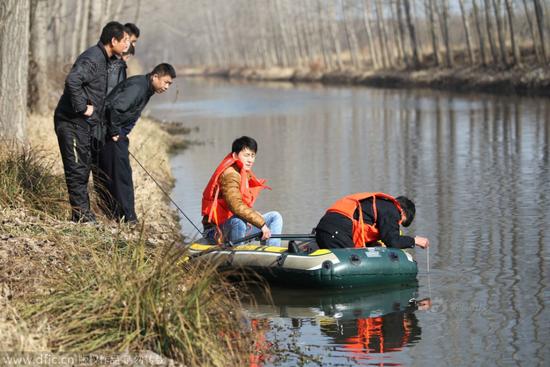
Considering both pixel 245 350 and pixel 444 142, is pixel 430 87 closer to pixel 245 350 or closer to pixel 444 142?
pixel 444 142

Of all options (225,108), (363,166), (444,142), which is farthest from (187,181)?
(225,108)

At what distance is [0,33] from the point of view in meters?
14.8

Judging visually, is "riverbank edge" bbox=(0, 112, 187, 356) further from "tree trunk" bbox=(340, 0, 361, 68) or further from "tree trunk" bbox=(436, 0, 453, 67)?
"tree trunk" bbox=(340, 0, 361, 68)

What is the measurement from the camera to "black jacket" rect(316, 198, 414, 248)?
35.6ft

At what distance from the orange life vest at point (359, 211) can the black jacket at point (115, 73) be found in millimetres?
2589

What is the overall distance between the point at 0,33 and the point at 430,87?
129ft

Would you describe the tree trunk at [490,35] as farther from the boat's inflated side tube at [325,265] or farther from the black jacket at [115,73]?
the boat's inflated side tube at [325,265]

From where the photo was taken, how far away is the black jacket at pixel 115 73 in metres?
11.7

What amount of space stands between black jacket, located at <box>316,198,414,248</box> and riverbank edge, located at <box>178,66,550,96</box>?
1149 inches

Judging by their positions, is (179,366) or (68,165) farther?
(68,165)

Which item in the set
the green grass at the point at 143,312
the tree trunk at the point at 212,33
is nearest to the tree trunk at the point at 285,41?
the tree trunk at the point at 212,33

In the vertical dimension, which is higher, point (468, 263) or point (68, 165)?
point (68, 165)

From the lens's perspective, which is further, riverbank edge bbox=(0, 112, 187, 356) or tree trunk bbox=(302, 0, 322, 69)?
tree trunk bbox=(302, 0, 322, 69)

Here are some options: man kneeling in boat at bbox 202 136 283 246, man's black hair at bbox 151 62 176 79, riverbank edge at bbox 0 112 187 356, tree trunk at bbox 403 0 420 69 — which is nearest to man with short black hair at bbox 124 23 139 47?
man's black hair at bbox 151 62 176 79
